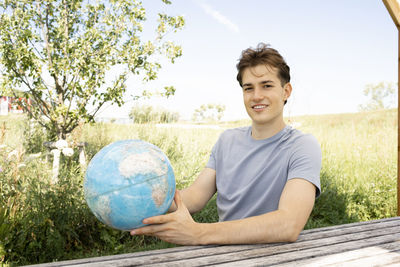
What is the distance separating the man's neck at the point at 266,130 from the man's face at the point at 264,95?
22 millimetres

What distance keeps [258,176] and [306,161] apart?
1.24 ft

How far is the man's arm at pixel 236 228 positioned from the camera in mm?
1759

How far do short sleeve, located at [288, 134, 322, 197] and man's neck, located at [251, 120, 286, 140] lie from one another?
0.25m

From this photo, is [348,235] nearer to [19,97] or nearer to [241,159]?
[241,159]

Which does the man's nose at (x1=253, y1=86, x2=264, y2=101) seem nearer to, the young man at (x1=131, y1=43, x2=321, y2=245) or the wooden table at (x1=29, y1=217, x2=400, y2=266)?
the young man at (x1=131, y1=43, x2=321, y2=245)

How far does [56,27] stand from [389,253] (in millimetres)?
5504

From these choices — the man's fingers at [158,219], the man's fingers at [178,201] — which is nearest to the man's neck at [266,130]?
the man's fingers at [178,201]

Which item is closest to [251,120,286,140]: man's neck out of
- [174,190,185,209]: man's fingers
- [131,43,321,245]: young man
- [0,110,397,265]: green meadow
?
[131,43,321,245]: young man

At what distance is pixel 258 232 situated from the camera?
5.89 ft

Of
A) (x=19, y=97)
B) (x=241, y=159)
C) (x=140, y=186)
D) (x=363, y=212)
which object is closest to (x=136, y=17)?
(x=19, y=97)

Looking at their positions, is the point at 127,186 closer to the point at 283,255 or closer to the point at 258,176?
the point at 283,255

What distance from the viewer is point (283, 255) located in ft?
5.67

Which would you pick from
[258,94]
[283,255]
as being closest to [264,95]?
[258,94]

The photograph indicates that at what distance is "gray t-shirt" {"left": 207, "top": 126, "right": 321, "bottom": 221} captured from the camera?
2.13 metres
